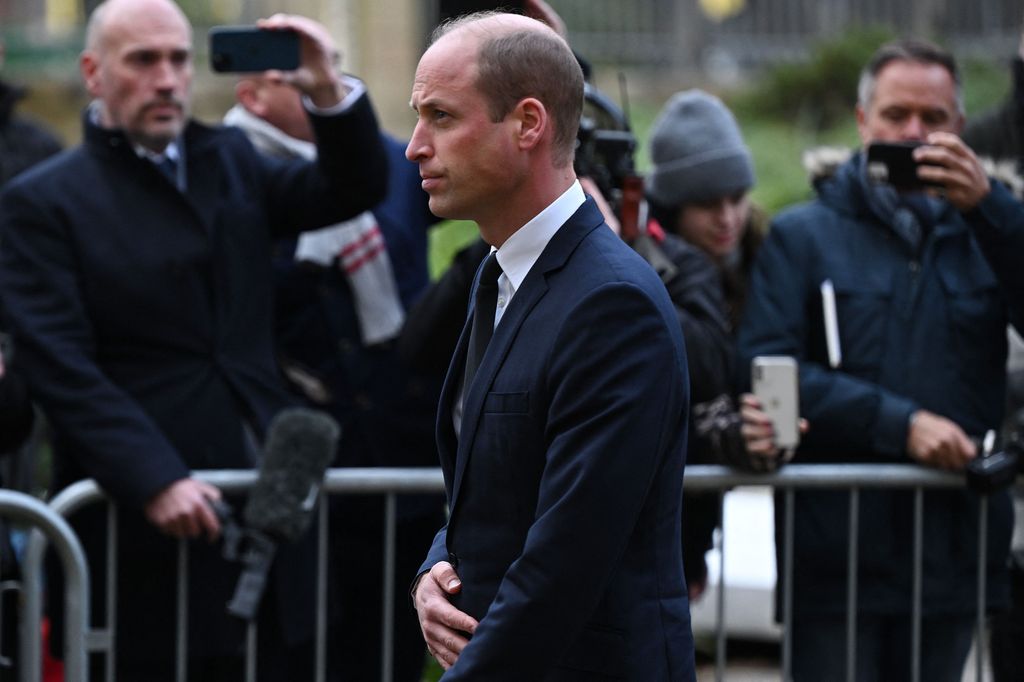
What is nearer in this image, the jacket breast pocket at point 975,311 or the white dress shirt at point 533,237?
the white dress shirt at point 533,237

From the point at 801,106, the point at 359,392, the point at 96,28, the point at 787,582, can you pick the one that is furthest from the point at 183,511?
the point at 801,106

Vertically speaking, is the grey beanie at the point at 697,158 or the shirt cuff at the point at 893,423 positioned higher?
the grey beanie at the point at 697,158

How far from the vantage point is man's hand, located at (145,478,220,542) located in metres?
4.21

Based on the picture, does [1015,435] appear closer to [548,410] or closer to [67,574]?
[548,410]

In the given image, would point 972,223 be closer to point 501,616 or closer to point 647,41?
point 501,616

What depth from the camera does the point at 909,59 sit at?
4.55 metres

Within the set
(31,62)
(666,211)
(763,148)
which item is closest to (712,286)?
(666,211)

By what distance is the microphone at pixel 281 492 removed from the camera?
14.0ft

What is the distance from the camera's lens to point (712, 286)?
4508 mm

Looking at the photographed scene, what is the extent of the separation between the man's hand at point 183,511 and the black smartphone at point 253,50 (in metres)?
1.17

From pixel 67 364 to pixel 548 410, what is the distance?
81.4 inches

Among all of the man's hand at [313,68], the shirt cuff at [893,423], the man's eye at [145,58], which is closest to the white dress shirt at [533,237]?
the shirt cuff at [893,423]

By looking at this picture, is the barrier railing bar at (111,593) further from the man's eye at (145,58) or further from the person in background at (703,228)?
the person in background at (703,228)

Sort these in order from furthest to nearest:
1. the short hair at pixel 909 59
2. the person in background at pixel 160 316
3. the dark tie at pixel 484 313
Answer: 1. the short hair at pixel 909 59
2. the person in background at pixel 160 316
3. the dark tie at pixel 484 313
